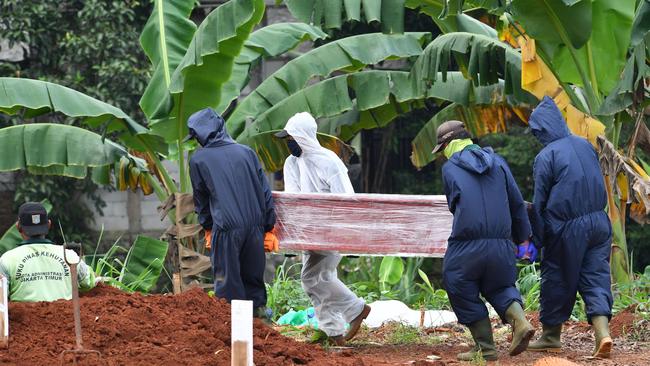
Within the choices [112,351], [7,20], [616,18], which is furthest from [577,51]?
[7,20]

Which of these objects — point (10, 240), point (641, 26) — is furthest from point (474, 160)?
point (10, 240)

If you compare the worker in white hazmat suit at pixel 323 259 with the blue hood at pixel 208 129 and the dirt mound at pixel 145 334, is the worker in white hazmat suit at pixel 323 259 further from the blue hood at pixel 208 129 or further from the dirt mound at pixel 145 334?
the dirt mound at pixel 145 334

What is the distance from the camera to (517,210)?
846cm

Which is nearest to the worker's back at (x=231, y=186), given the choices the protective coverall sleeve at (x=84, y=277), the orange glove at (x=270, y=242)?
the orange glove at (x=270, y=242)

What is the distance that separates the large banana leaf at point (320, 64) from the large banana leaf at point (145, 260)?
141 cm

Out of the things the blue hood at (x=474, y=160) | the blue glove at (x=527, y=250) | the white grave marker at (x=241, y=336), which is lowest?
the white grave marker at (x=241, y=336)

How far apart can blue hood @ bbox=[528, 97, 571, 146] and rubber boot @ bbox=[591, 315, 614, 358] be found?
1.33 m

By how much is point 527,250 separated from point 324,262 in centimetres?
169

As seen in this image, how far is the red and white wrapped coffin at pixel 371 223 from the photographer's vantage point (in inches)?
361

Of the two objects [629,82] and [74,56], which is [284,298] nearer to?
[629,82]

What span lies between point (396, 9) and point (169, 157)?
3.04m

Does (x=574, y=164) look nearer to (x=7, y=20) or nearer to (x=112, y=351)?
(x=112, y=351)

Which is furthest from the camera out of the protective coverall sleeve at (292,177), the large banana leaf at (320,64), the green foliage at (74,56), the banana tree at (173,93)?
the green foliage at (74,56)

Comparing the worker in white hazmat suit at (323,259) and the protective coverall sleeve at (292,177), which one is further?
the protective coverall sleeve at (292,177)
